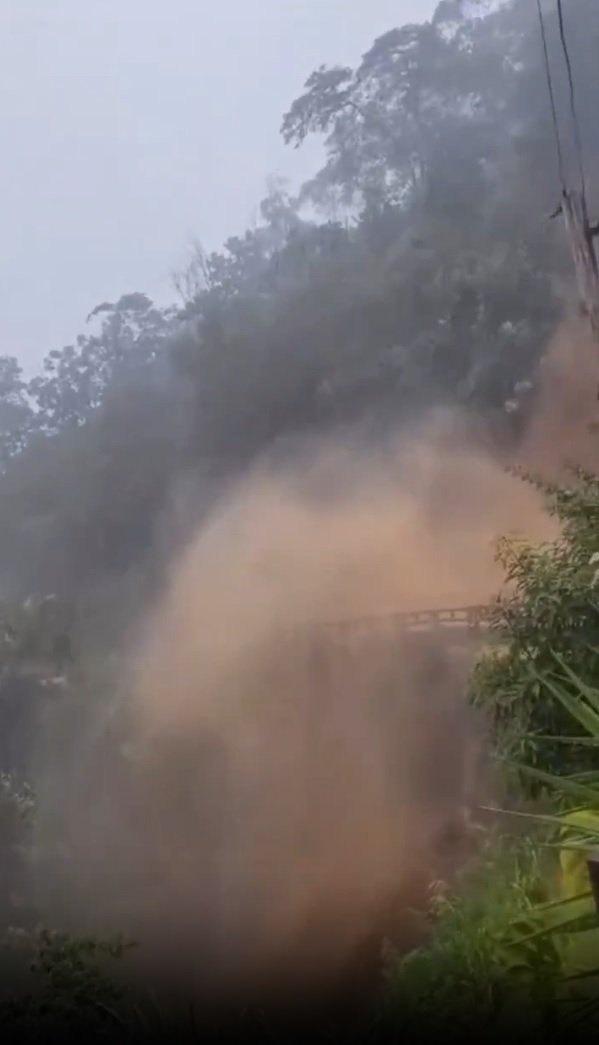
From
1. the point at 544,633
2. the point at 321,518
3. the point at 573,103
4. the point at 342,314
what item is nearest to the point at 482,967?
the point at 544,633

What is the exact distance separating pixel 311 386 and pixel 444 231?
35 cm

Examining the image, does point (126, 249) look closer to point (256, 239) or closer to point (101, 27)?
point (256, 239)

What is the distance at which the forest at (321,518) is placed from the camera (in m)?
1.72

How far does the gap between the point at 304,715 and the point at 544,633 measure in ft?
1.35

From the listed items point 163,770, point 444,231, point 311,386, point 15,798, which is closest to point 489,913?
point 163,770

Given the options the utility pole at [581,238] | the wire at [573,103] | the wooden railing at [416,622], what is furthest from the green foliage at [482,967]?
the wire at [573,103]

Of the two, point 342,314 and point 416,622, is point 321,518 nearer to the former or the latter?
point 416,622

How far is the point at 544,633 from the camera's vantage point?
5.74 ft

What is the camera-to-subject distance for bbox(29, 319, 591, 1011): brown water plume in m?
1.69

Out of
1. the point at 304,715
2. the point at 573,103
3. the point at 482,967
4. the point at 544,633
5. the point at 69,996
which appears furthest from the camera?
the point at 573,103

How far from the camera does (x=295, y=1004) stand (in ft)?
5.13

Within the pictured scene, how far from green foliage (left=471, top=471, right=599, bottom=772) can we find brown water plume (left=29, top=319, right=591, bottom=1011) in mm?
41

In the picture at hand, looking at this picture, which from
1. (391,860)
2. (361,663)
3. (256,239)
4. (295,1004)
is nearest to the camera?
(295,1004)

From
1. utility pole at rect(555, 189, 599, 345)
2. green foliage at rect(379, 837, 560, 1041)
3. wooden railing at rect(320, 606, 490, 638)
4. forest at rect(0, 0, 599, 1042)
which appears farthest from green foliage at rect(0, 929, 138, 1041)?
utility pole at rect(555, 189, 599, 345)
